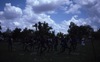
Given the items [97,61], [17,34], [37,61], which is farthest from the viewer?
[17,34]

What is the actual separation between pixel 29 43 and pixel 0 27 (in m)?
54.5

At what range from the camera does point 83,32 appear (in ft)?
380

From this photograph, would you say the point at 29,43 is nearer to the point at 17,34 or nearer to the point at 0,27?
the point at 0,27

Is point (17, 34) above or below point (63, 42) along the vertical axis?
above

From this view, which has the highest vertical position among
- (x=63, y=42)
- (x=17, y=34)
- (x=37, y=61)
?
(x=17, y=34)

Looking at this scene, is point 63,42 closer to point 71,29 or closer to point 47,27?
point 47,27

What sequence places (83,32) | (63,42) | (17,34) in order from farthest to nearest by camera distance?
(83,32) < (17,34) < (63,42)

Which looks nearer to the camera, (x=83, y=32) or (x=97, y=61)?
(x=97, y=61)

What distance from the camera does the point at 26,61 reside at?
50.5ft

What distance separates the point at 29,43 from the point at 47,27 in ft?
271

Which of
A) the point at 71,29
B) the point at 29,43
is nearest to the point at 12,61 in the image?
the point at 29,43

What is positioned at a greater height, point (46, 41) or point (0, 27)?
point (0, 27)

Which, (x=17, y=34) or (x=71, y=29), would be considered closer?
(x=17, y=34)

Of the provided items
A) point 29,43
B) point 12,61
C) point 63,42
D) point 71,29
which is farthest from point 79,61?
point 71,29
